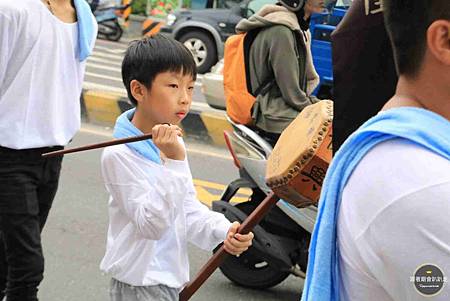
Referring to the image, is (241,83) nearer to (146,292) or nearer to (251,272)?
(251,272)

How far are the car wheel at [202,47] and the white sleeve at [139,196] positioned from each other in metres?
10.2

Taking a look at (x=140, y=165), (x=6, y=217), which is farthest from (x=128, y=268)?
(x=6, y=217)

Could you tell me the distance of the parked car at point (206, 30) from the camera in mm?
12156

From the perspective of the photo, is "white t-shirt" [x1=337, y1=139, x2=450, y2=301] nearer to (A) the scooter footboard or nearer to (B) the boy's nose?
(B) the boy's nose

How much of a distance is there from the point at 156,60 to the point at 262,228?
4.72ft

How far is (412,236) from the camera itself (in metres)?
0.87

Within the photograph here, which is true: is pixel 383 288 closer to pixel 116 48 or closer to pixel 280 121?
pixel 280 121

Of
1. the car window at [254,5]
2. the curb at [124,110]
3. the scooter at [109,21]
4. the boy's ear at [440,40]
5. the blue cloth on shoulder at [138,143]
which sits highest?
the boy's ear at [440,40]

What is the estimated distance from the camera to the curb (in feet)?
22.2

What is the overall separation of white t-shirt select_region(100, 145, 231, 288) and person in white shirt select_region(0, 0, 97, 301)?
0.48 metres

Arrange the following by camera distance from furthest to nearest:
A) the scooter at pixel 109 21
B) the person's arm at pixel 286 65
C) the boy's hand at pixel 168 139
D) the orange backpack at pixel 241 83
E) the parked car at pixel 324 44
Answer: the scooter at pixel 109 21
the parked car at pixel 324 44
the orange backpack at pixel 241 83
the person's arm at pixel 286 65
the boy's hand at pixel 168 139

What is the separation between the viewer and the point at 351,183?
955 mm

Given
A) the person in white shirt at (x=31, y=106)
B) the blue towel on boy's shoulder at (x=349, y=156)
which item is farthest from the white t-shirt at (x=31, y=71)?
the blue towel on boy's shoulder at (x=349, y=156)

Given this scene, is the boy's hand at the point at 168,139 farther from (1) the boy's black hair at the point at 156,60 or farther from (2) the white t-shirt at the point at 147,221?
(1) the boy's black hair at the point at 156,60
